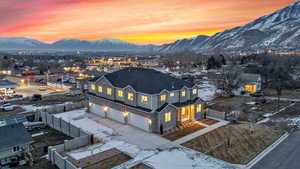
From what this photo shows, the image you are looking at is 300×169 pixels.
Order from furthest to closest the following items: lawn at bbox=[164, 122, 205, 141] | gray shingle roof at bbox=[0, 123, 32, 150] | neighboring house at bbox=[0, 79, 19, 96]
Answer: neighboring house at bbox=[0, 79, 19, 96]
lawn at bbox=[164, 122, 205, 141]
gray shingle roof at bbox=[0, 123, 32, 150]

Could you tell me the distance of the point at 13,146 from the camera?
17.4 m

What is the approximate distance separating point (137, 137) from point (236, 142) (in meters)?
10.2

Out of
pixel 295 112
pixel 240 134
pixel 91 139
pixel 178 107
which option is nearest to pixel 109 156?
pixel 91 139

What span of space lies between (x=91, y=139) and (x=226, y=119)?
17711 mm

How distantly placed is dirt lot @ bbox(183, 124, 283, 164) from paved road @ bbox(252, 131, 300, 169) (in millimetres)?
899

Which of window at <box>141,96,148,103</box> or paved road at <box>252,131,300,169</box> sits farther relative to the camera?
window at <box>141,96,148,103</box>

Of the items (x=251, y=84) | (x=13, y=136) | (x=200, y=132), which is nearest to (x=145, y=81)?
(x=200, y=132)

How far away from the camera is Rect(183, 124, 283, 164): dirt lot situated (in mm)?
17797

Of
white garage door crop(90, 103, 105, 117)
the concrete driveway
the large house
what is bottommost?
the concrete driveway

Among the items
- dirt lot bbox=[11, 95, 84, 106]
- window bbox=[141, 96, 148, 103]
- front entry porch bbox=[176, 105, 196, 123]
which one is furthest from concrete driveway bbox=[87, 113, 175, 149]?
dirt lot bbox=[11, 95, 84, 106]

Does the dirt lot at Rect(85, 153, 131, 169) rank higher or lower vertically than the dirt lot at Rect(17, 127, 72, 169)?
higher

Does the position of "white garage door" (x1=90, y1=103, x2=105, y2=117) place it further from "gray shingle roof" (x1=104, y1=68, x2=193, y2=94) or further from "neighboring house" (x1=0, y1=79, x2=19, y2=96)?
"neighboring house" (x1=0, y1=79, x2=19, y2=96)

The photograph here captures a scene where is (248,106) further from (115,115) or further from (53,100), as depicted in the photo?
(53,100)

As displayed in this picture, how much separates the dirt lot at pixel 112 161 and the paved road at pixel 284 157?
35.0 feet
